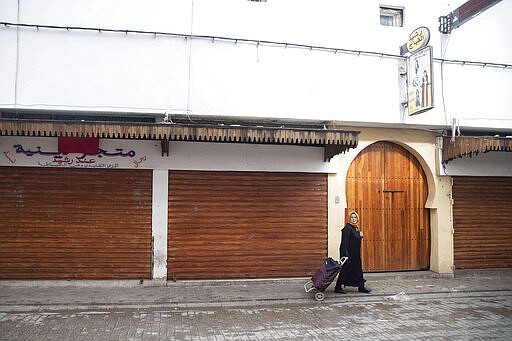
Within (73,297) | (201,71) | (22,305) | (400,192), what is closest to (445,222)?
(400,192)

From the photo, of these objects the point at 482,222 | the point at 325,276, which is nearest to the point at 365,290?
the point at 325,276

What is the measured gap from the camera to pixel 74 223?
343 inches

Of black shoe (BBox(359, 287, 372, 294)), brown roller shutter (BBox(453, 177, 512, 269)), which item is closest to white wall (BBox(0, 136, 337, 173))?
black shoe (BBox(359, 287, 372, 294))

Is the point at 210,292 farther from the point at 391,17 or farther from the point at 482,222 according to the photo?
the point at 391,17

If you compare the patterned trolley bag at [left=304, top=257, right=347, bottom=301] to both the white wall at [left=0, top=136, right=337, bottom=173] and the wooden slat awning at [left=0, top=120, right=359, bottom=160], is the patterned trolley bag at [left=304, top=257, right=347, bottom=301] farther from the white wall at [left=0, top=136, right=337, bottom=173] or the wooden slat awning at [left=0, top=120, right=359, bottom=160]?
the white wall at [left=0, top=136, right=337, bottom=173]

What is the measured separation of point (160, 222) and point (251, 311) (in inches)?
116

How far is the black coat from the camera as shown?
8.31 meters

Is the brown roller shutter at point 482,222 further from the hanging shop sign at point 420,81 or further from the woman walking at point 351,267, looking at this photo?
the woman walking at point 351,267

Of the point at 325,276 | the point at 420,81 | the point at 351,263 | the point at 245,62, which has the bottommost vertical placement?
the point at 325,276

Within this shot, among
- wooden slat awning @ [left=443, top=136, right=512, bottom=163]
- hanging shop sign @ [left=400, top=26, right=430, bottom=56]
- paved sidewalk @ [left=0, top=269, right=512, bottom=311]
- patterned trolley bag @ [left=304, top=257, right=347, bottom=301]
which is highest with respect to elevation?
hanging shop sign @ [left=400, top=26, right=430, bottom=56]

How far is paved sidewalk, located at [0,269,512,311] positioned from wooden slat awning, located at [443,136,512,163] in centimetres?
301

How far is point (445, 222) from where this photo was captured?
33.5 feet

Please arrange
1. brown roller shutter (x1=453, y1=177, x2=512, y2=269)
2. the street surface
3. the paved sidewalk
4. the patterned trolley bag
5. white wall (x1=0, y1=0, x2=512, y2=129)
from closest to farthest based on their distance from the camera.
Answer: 1. the street surface
2. the paved sidewalk
3. the patterned trolley bag
4. white wall (x1=0, y1=0, x2=512, y2=129)
5. brown roller shutter (x1=453, y1=177, x2=512, y2=269)

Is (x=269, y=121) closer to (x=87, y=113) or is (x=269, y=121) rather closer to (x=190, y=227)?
(x=190, y=227)
